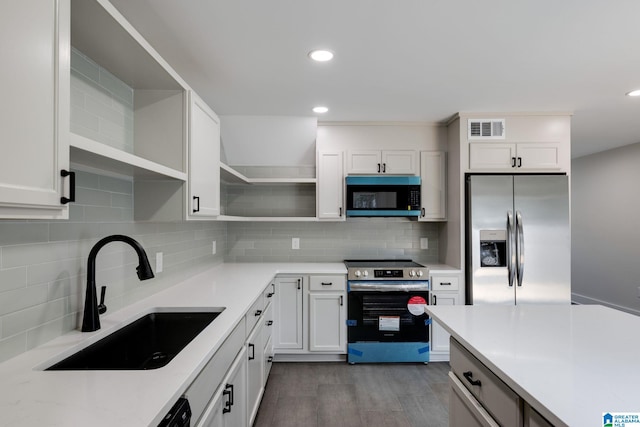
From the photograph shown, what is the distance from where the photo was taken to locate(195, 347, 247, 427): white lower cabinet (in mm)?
1267

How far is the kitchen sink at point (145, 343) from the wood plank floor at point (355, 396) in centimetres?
101

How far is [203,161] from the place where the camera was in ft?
6.75

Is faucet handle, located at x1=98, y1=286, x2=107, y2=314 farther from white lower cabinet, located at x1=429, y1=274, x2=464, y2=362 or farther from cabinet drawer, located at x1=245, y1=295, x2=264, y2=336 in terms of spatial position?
white lower cabinet, located at x1=429, y1=274, x2=464, y2=362

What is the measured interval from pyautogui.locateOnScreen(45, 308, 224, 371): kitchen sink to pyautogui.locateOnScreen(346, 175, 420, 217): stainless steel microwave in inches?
76.2

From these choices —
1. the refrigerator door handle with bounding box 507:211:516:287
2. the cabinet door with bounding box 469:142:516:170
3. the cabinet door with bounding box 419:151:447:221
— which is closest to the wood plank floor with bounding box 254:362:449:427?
the refrigerator door handle with bounding box 507:211:516:287

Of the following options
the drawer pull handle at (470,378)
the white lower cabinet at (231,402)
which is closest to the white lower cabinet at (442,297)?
the drawer pull handle at (470,378)

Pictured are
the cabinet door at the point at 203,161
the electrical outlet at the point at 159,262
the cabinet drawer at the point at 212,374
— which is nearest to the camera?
the cabinet drawer at the point at 212,374

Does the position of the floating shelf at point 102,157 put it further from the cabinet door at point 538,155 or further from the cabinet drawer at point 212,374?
the cabinet door at point 538,155

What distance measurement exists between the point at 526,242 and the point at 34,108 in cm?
346

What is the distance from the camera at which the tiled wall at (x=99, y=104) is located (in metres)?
1.42

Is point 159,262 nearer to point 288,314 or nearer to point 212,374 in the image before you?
point 212,374

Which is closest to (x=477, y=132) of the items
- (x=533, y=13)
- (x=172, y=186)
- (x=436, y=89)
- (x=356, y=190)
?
(x=436, y=89)

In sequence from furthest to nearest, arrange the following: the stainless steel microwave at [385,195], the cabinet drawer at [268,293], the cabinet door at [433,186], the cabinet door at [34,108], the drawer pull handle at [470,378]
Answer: the cabinet door at [433,186] → the stainless steel microwave at [385,195] → the cabinet drawer at [268,293] → the drawer pull handle at [470,378] → the cabinet door at [34,108]

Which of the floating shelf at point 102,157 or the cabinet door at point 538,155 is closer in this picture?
the floating shelf at point 102,157
